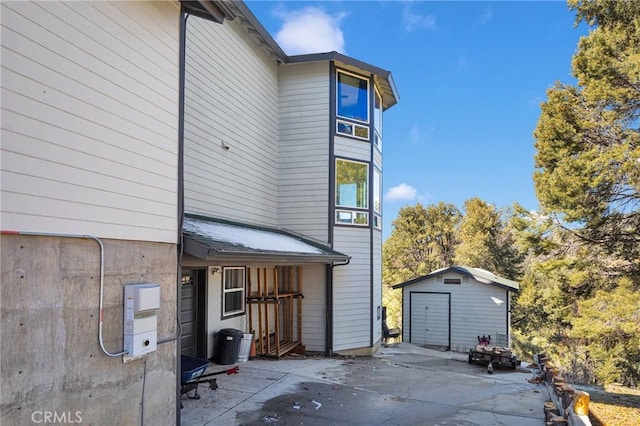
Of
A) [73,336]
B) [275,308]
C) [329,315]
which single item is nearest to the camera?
[73,336]

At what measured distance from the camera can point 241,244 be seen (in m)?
6.86

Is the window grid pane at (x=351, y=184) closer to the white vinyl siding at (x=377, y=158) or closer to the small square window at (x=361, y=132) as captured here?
the white vinyl siding at (x=377, y=158)

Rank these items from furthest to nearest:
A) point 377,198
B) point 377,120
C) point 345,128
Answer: point 377,120 < point 377,198 < point 345,128

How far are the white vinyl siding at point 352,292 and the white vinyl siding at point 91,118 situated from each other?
6.80 meters

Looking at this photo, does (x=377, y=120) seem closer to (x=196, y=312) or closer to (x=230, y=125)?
(x=230, y=125)

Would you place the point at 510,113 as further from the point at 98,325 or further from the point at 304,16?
the point at 98,325

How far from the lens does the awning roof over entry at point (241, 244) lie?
5.46 m

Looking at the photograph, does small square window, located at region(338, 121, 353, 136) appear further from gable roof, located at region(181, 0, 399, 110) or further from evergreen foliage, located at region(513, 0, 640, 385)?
evergreen foliage, located at region(513, 0, 640, 385)

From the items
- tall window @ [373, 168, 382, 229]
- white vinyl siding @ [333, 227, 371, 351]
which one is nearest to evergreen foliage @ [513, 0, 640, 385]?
tall window @ [373, 168, 382, 229]

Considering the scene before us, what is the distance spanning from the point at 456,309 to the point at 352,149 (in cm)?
853

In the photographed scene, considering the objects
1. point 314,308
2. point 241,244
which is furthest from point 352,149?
point 241,244

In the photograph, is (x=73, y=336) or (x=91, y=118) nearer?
(x=73, y=336)

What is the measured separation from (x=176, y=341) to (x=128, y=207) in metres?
1.74

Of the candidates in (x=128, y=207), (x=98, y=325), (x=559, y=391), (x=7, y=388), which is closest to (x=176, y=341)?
(x=98, y=325)
